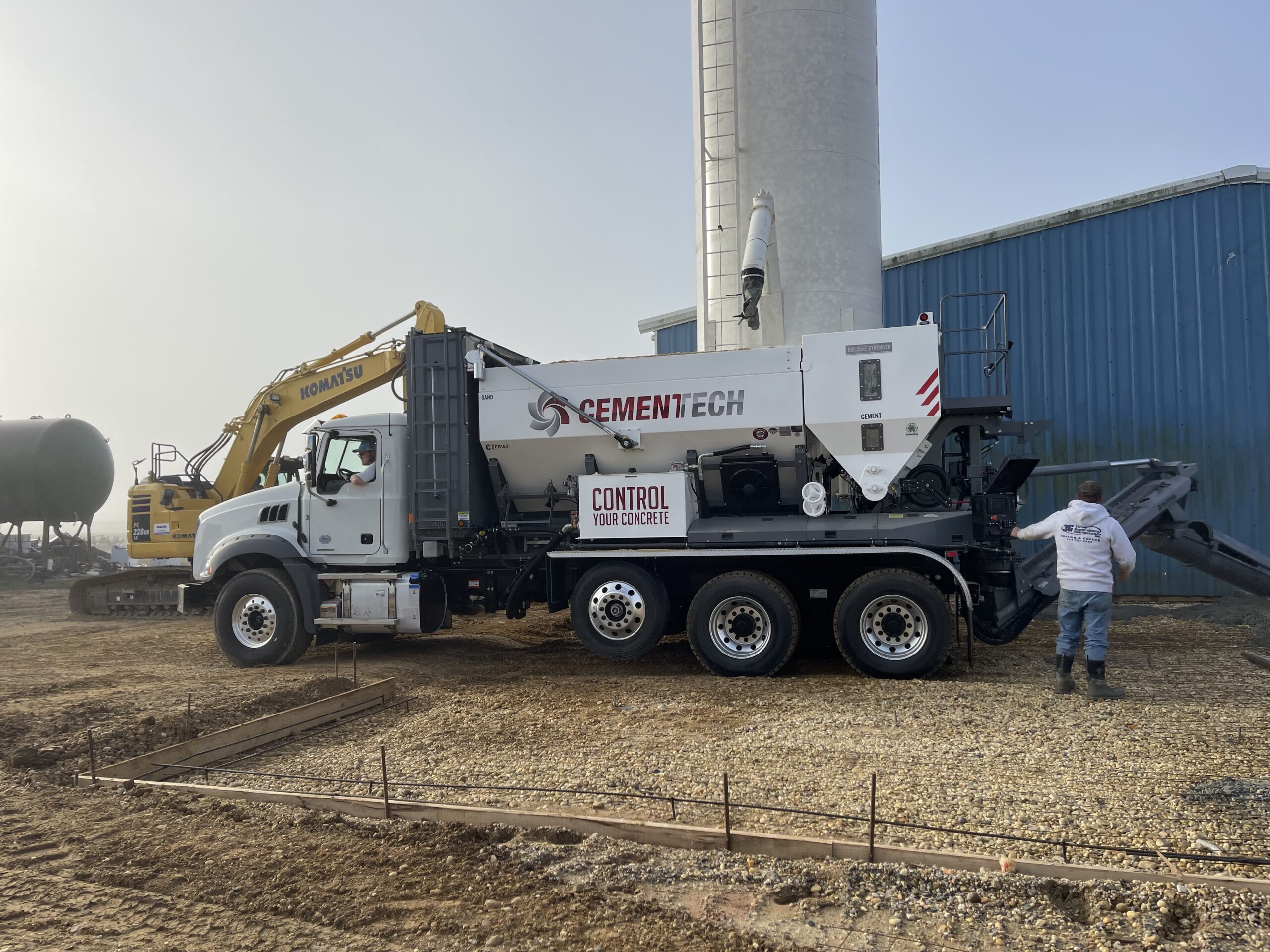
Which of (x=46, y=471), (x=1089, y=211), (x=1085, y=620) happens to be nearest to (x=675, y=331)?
(x=1089, y=211)

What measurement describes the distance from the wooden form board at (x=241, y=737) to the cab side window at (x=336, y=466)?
11.5ft

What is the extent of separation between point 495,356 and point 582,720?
4.69 m

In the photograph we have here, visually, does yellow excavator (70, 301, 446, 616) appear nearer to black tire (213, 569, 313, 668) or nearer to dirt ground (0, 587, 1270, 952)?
black tire (213, 569, 313, 668)

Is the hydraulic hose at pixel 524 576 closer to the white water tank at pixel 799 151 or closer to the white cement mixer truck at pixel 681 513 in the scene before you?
the white cement mixer truck at pixel 681 513

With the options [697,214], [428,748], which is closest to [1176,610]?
[697,214]

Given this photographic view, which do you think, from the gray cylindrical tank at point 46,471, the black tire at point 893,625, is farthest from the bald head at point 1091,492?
the gray cylindrical tank at point 46,471

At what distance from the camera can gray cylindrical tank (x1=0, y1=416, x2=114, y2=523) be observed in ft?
80.6

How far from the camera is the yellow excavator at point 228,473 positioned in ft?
38.4

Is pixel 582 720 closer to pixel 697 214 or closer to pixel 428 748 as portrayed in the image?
pixel 428 748

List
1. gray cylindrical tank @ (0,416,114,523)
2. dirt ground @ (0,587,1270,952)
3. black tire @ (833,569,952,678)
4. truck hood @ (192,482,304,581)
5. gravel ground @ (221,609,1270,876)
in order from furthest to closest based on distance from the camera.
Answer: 1. gray cylindrical tank @ (0,416,114,523)
2. truck hood @ (192,482,304,581)
3. black tire @ (833,569,952,678)
4. gravel ground @ (221,609,1270,876)
5. dirt ground @ (0,587,1270,952)

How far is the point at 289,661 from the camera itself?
10.3 metres

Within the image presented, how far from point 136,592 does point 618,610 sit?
451 inches

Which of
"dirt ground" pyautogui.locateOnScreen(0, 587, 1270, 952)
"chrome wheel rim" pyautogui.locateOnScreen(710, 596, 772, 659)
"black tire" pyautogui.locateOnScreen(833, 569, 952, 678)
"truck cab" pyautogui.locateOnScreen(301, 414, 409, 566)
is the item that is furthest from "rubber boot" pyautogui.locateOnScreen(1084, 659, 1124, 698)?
"truck cab" pyautogui.locateOnScreen(301, 414, 409, 566)

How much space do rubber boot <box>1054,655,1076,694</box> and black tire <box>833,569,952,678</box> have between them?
1.02m
